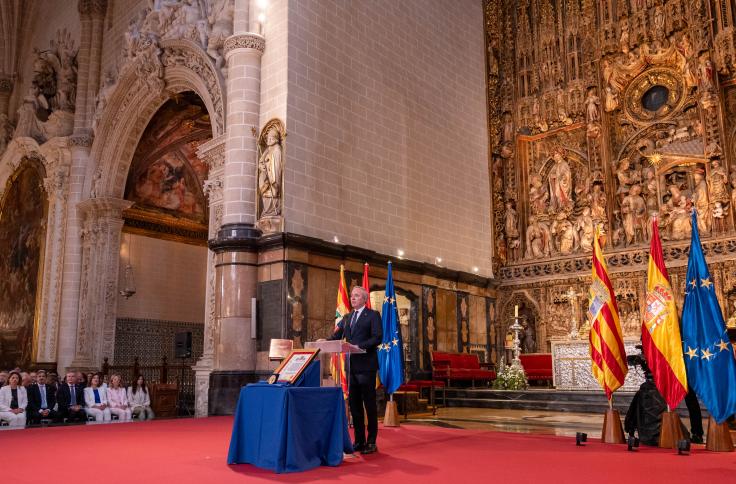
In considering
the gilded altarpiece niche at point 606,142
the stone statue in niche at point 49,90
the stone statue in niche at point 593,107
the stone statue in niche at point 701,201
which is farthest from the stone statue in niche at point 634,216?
the stone statue in niche at point 49,90

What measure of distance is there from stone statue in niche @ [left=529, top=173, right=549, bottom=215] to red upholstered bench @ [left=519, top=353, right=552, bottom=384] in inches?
158

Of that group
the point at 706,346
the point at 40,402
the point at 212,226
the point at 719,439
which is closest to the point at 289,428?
the point at 719,439

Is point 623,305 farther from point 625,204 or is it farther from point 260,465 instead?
point 260,465

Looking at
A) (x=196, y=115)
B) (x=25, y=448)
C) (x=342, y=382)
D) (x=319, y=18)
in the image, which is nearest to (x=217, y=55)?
(x=319, y=18)

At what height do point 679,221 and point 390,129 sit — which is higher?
point 390,129

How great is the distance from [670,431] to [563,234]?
10832 mm

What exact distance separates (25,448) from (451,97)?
13.7 metres

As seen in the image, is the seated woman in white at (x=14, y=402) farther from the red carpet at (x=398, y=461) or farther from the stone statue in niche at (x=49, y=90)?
the stone statue in niche at (x=49, y=90)

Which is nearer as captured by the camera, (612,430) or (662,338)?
(662,338)

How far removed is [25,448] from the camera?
7.73 metres

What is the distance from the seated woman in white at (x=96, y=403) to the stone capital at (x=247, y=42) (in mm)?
7164

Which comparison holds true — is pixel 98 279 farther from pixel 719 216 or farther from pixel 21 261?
pixel 719 216

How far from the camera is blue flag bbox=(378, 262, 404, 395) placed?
1085cm

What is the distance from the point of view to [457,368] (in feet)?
50.3
